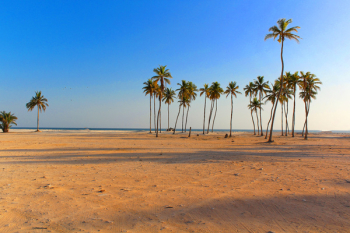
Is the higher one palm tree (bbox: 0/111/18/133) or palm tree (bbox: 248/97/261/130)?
palm tree (bbox: 248/97/261/130)

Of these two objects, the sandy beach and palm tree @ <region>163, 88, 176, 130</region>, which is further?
palm tree @ <region>163, 88, 176, 130</region>

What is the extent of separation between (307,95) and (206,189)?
1751 inches

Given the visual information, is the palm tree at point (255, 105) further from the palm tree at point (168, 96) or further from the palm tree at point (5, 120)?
the palm tree at point (5, 120)

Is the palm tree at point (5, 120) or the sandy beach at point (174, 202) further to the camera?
the palm tree at point (5, 120)

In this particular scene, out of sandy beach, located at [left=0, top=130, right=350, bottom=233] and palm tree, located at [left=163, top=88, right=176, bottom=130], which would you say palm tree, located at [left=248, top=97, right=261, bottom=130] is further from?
sandy beach, located at [left=0, top=130, right=350, bottom=233]

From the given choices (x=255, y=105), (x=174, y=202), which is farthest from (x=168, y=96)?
(x=174, y=202)

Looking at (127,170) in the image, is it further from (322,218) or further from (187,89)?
(187,89)

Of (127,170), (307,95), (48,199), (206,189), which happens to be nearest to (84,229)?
(48,199)

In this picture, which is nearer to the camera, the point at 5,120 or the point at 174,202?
the point at 174,202

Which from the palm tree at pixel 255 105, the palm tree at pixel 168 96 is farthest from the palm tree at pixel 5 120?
the palm tree at pixel 255 105

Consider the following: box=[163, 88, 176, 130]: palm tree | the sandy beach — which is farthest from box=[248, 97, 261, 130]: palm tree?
the sandy beach

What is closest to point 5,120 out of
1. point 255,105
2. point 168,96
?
point 168,96

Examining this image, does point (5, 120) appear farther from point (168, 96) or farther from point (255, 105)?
point (255, 105)

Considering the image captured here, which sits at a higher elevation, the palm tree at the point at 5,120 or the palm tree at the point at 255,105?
the palm tree at the point at 255,105
